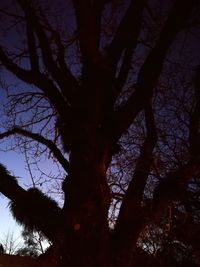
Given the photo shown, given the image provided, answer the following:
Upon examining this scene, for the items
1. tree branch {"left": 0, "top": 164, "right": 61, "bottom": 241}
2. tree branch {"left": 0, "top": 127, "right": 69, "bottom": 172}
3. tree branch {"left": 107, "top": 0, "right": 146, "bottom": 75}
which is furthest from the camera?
tree branch {"left": 107, "top": 0, "right": 146, "bottom": 75}

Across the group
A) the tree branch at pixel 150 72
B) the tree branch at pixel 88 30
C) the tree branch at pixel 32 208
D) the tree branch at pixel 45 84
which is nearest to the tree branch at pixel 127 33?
the tree branch at pixel 88 30

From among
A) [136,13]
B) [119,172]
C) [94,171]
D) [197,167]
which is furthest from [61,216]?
[136,13]

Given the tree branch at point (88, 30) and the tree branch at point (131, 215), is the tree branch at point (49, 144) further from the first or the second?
the tree branch at point (88, 30)

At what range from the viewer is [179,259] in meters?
11.3

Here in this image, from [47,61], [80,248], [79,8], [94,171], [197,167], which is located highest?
[79,8]

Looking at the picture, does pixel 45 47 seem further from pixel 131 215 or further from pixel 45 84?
pixel 131 215

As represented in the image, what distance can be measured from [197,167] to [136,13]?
2.72 m

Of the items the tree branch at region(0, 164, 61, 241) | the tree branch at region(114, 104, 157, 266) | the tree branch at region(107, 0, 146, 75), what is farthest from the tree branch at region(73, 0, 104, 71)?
the tree branch at region(0, 164, 61, 241)

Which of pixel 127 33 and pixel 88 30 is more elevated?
pixel 127 33

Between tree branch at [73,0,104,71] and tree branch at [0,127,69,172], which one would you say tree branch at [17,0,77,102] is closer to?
tree branch at [73,0,104,71]

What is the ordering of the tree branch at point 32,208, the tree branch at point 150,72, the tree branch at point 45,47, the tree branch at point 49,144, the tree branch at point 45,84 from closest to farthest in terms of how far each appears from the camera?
the tree branch at point 32,208 < the tree branch at point 49,144 < the tree branch at point 150,72 < the tree branch at point 45,84 < the tree branch at point 45,47

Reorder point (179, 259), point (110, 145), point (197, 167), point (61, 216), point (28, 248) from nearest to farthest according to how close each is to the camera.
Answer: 1. point (61, 216)
2. point (197, 167)
3. point (110, 145)
4. point (179, 259)
5. point (28, 248)

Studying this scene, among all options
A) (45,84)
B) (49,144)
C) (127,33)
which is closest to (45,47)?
(45,84)

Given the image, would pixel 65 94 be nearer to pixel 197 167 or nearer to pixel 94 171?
pixel 94 171
